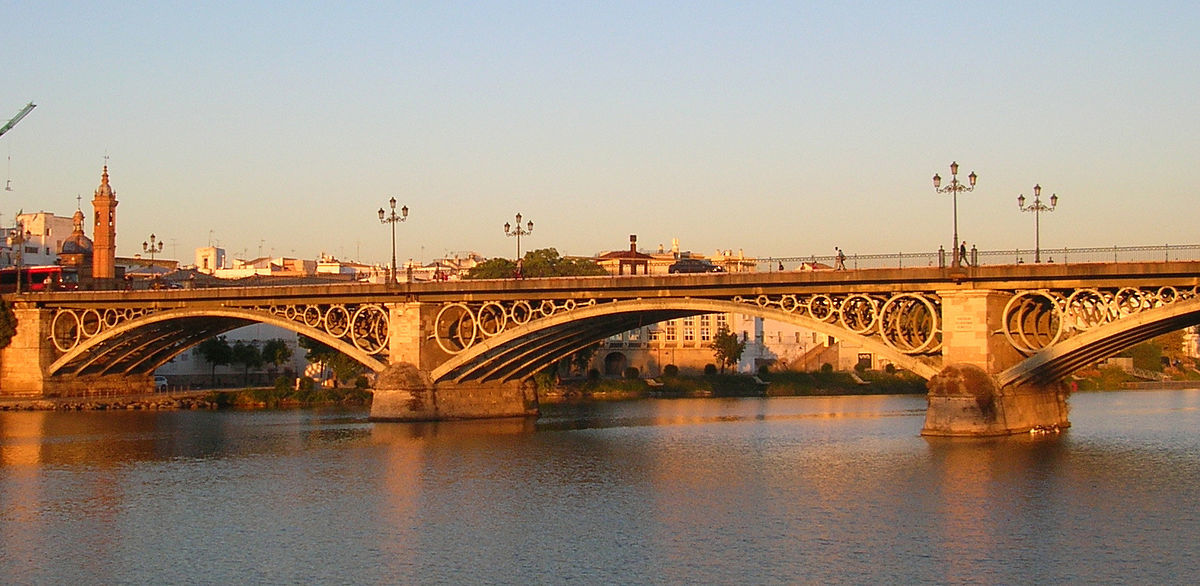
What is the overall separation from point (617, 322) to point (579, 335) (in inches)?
92.7

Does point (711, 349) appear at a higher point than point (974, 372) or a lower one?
lower

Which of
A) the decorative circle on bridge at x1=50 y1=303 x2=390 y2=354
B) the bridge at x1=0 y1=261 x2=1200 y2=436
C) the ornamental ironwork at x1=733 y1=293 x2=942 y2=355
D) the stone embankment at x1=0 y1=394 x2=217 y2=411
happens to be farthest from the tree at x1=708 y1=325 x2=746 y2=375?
the ornamental ironwork at x1=733 y1=293 x2=942 y2=355

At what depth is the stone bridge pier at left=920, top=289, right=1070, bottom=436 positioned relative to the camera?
61.0 meters

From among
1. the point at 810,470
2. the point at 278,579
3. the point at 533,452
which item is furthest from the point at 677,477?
the point at 278,579

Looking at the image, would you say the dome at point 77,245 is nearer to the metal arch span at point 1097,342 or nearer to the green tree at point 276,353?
the green tree at point 276,353

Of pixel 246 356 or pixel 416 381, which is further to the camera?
pixel 246 356

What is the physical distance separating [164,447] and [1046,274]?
38.8 meters

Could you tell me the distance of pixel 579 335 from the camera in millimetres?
78688

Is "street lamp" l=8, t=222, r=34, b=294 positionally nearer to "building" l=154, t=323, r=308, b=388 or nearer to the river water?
"building" l=154, t=323, r=308, b=388

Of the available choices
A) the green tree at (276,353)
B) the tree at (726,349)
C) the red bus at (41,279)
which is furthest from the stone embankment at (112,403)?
the tree at (726,349)

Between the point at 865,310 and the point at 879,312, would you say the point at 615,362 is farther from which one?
the point at 879,312

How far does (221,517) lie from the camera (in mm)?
44812

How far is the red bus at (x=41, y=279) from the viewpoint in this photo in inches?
4063

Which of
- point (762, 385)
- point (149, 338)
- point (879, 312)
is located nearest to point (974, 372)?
point (879, 312)
